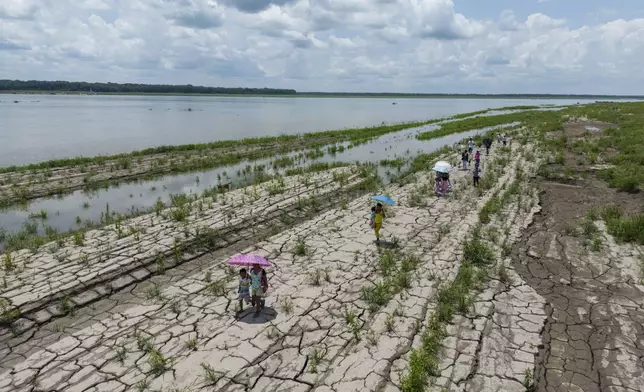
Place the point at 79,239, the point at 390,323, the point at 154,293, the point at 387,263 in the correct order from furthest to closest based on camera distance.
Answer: the point at 79,239 < the point at 387,263 < the point at 154,293 < the point at 390,323

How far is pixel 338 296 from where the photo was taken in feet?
29.6

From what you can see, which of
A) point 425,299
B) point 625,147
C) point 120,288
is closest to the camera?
point 425,299

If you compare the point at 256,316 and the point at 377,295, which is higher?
the point at 377,295

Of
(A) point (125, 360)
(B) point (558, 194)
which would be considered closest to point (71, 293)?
(A) point (125, 360)

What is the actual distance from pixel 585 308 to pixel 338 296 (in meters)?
4.98

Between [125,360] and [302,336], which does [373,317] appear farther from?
[125,360]

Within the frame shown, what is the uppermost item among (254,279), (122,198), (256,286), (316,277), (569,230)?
(254,279)

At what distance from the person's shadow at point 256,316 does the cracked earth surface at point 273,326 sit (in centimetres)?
2

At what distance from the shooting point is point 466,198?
17.0 m

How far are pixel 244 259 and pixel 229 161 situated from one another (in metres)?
21.7

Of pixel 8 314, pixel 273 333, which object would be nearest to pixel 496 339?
pixel 273 333

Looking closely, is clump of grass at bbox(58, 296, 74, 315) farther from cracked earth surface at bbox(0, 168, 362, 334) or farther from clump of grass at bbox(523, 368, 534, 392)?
clump of grass at bbox(523, 368, 534, 392)

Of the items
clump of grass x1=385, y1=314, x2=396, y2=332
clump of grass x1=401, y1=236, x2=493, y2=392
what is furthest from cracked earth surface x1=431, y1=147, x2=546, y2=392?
clump of grass x1=385, y1=314, x2=396, y2=332

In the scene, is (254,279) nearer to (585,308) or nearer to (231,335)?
(231,335)
